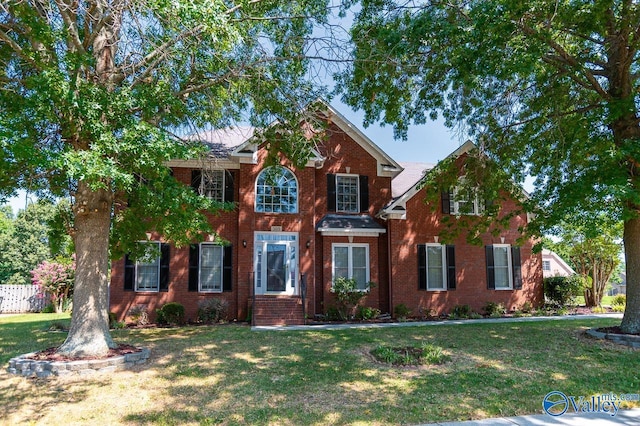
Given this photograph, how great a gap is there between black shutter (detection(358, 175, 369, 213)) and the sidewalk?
11.9 meters

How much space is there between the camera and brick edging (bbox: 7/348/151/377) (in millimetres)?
7707

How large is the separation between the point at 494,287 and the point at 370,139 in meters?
7.82

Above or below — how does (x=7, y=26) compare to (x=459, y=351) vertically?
above

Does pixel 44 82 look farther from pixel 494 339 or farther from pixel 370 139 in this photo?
pixel 370 139

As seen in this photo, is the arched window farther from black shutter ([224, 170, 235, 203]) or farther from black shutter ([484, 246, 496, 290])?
black shutter ([484, 246, 496, 290])

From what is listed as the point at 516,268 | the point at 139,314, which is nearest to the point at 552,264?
the point at 516,268

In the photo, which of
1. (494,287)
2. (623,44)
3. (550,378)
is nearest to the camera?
(550,378)

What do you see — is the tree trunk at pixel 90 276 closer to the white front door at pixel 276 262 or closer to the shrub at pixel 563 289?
the white front door at pixel 276 262

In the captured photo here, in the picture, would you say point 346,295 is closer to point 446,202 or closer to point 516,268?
point 446,202

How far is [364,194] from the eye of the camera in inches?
680

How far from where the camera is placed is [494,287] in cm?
1738

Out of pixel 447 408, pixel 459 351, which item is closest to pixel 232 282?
pixel 459 351

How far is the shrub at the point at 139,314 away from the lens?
1484 cm

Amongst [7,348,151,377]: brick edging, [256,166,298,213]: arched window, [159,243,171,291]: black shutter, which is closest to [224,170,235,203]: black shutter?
[256,166,298,213]: arched window
